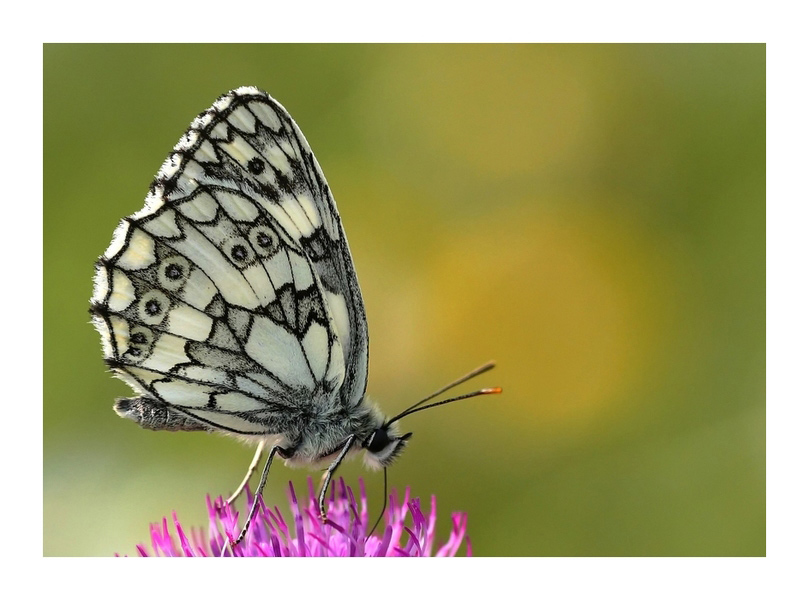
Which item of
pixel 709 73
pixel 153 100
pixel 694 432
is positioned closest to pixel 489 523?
pixel 694 432

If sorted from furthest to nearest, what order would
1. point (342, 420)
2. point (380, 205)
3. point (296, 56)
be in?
point (380, 205) < point (296, 56) < point (342, 420)

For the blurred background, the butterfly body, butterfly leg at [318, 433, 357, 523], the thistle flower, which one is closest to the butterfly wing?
the butterfly body

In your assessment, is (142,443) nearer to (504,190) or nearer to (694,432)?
(504,190)

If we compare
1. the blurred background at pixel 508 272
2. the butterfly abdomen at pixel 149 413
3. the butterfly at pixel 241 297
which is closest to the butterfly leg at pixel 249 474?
the butterfly at pixel 241 297

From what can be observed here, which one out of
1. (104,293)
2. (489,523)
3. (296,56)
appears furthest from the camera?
(489,523)

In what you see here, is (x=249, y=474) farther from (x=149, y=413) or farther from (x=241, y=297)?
(x=241, y=297)

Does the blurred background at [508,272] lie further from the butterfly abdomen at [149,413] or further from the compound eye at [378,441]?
the compound eye at [378,441]

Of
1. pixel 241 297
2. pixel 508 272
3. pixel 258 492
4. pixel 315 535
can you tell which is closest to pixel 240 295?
pixel 241 297
